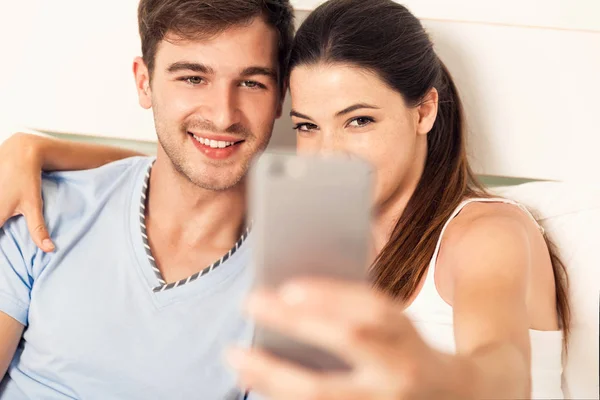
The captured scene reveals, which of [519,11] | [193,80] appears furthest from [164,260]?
[519,11]

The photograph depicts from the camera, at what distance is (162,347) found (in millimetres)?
903

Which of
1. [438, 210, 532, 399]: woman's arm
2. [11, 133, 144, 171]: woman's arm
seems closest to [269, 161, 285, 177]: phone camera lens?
[438, 210, 532, 399]: woman's arm

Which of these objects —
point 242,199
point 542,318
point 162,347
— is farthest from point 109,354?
point 542,318

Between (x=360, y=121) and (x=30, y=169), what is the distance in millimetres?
454

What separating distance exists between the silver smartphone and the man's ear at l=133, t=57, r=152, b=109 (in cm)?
69

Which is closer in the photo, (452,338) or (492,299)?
(492,299)

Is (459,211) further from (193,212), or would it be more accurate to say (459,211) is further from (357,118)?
(193,212)

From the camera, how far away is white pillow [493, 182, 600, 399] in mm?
810

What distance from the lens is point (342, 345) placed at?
1.09 feet

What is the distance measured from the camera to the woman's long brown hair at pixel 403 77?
84 centimetres

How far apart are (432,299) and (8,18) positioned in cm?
93

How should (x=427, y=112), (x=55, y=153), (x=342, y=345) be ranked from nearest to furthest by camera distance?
(x=342, y=345), (x=427, y=112), (x=55, y=153)

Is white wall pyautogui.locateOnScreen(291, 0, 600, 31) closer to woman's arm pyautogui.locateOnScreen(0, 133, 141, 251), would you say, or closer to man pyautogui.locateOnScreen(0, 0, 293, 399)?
man pyautogui.locateOnScreen(0, 0, 293, 399)

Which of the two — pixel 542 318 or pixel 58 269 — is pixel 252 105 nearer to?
pixel 58 269
